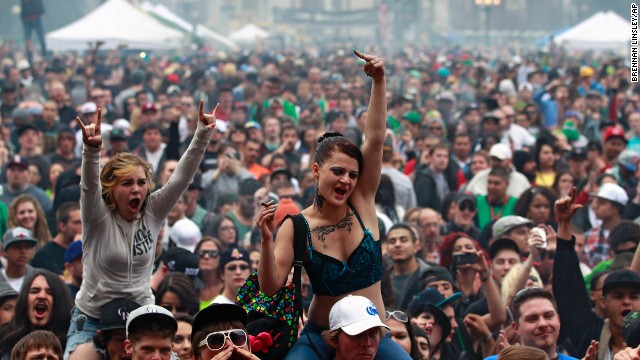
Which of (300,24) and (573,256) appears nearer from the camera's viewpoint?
(573,256)

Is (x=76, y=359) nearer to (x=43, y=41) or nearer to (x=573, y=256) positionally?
(x=573, y=256)

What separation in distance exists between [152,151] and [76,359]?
7.35 m

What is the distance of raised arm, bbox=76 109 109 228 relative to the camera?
5.98 meters

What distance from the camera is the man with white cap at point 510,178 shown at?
1220 centimetres

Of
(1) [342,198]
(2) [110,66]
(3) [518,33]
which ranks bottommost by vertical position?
(3) [518,33]

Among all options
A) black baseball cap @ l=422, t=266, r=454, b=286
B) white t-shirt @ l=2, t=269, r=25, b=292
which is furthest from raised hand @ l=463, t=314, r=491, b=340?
white t-shirt @ l=2, t=269, r=25, b=292

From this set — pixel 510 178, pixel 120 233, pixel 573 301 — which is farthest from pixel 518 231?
pixel 120 233

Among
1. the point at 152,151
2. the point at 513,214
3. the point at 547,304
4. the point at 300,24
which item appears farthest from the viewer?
the point at 300,24

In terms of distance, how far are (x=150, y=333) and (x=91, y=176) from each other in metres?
0.89

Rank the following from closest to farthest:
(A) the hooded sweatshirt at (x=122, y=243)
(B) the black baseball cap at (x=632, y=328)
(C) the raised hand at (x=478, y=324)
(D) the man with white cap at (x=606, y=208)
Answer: (B) the black baseball cap at (x=632, y=328) < (A) the hooded sweatshirt at (x=122, y=243) < (C) the raised hand at (x=478, y=324) < (D) the man with white cap at (x=606, y=208)

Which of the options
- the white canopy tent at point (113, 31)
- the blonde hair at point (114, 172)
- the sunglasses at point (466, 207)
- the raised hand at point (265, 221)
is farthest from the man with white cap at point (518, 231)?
the white canopy tent at point (113, 31)

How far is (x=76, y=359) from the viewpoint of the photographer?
6277 mm

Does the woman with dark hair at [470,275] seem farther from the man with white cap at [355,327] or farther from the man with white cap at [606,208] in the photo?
the man with white cap at [355,327]

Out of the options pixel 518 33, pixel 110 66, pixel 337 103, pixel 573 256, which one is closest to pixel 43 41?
pixel 110 66
